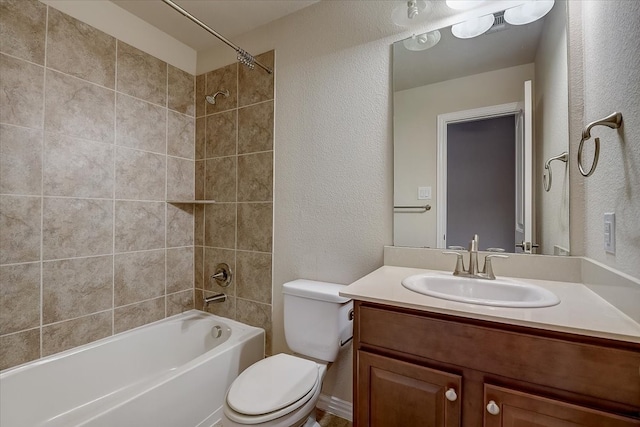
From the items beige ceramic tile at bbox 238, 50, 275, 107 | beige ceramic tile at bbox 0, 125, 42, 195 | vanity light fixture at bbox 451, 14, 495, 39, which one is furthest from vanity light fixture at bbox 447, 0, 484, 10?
beige ceramic tile at bbox 0, 125, 42, 195

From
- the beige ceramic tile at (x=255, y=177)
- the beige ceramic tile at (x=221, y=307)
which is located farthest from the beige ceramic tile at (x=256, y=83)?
the beige ceramic tile at (x=221, y=307)

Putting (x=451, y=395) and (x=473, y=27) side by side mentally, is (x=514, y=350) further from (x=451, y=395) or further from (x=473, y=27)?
(x=473, y=27)

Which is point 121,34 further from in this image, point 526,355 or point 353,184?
point 526,355

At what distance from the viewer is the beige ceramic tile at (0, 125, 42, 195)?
1399 millimetres

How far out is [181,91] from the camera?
2207 mm

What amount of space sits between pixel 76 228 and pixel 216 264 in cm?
86

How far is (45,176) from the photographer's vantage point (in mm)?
1535

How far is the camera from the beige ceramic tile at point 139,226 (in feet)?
6.07

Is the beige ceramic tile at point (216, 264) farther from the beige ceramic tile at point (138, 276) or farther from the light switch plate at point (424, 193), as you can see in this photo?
the light switch plate at point (424, 193)

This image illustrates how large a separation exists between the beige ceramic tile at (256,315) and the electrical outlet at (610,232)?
1.71 m

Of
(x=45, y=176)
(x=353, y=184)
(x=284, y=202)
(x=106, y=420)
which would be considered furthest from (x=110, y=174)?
(x=353, y=184)

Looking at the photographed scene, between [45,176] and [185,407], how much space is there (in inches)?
55.9

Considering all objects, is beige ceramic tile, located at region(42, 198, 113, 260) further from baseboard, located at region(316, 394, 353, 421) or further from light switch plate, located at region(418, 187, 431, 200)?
light switch plate, located at region(418, 187, 431, 200)

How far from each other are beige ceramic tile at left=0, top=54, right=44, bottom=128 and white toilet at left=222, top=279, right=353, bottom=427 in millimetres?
1606
